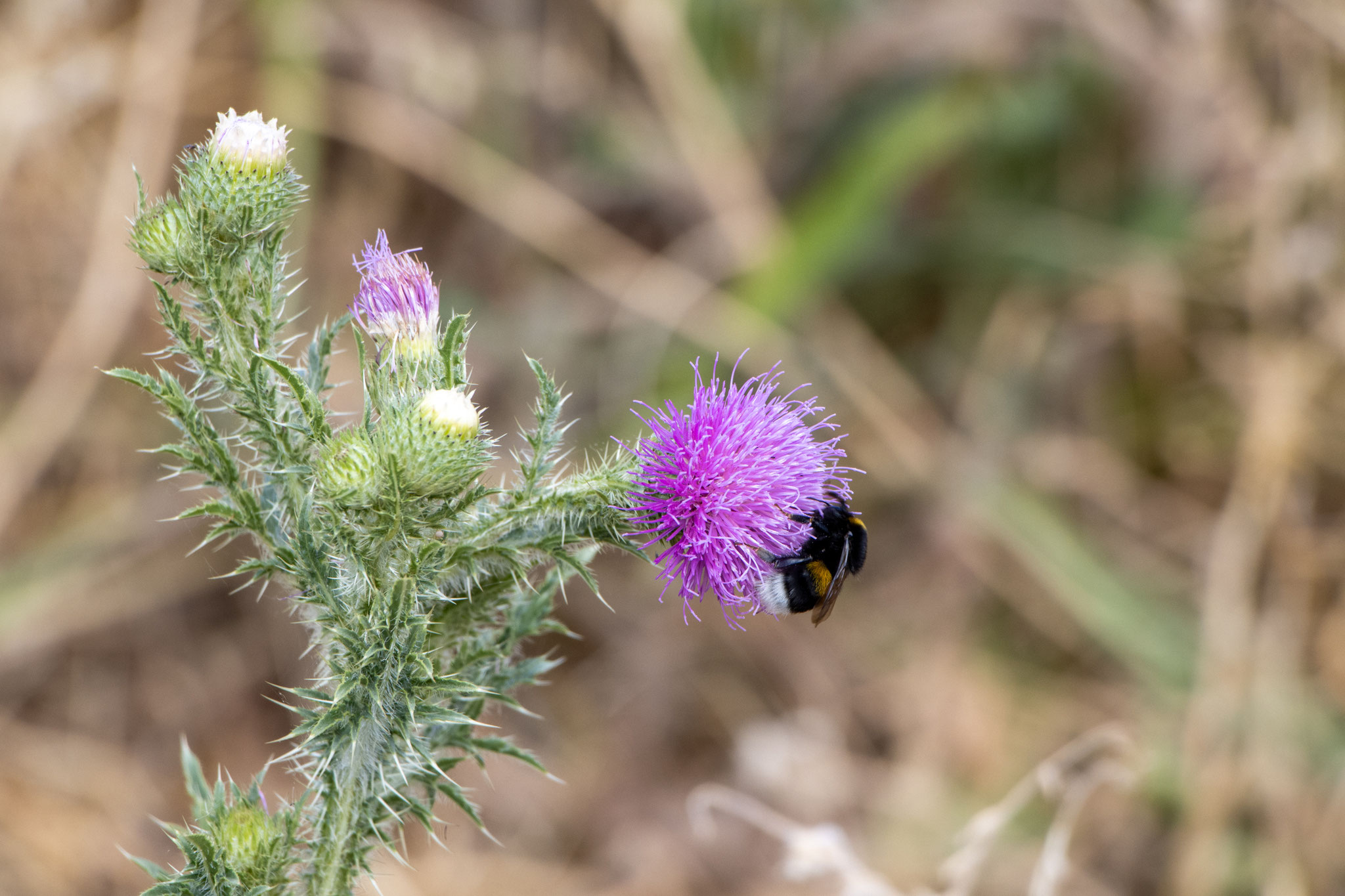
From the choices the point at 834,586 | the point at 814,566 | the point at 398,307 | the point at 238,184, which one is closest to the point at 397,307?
the point at 398,307

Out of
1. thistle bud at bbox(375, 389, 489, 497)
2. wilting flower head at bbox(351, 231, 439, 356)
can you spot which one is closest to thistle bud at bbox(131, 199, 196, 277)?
wilting flower head at bbox(351, 231, 439, 356)

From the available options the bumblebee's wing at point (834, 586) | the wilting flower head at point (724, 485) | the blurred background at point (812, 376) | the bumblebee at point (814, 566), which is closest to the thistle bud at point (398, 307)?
the wilting flower head at point (724, 485)

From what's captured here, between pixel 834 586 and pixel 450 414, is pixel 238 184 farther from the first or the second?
pixel 834 586

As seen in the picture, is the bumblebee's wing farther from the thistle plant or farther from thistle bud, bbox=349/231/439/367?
thistle bud, bbox=349/231/439/367

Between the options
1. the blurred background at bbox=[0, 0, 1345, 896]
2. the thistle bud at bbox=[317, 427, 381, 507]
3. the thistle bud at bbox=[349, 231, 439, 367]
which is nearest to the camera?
the thistle bud at bbox=[317, 427, 381, 507]

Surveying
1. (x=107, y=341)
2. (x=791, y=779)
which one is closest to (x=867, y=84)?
(x=791, y=779)

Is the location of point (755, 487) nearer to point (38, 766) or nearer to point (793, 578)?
point (793, 578)
